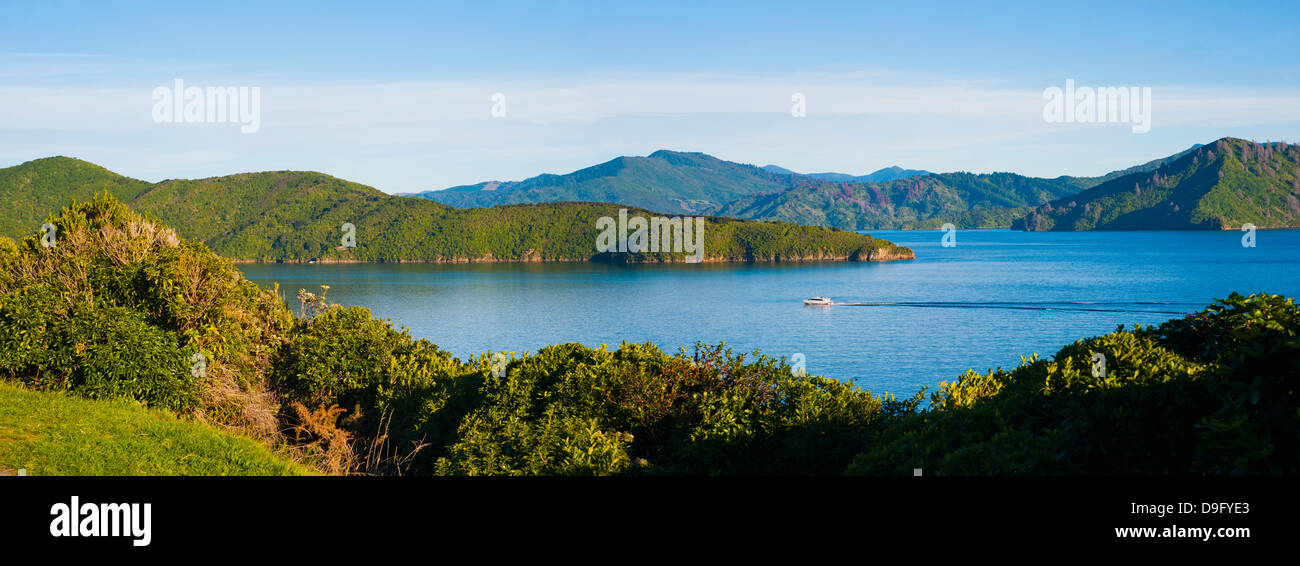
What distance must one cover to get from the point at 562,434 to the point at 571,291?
139 meters

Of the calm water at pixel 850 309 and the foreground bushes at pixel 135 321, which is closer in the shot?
the foreground bushes at pixel 135 321

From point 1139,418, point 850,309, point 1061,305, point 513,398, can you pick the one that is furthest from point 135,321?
point 1061,305

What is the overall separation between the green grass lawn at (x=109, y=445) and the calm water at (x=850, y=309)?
49394 millimetres

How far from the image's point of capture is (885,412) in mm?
21000

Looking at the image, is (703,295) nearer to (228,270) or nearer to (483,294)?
(483,294)

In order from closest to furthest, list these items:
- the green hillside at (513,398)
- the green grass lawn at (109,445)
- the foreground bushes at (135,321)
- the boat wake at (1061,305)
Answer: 1. the green hillside at (513,398)
2. the green grass lawn at (109,445)
3. the foreground bushes at (135,321)
4. the boat wake at (1061,305)

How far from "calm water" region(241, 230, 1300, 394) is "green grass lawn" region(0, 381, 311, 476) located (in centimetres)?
4939

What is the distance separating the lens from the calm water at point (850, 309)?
263ft

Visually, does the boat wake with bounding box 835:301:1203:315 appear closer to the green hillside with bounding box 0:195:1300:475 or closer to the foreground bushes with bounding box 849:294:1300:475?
the green hillside with bounding box 0:195:1300:475

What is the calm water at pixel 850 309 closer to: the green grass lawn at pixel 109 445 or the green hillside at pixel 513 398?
the green hillside at pixel 513 398

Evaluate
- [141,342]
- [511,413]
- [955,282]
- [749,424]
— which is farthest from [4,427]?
[955,282]

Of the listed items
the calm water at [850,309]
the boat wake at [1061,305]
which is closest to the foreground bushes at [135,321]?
the calm water at [850,309]

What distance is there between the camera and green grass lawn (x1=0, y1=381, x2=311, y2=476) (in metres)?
14.7

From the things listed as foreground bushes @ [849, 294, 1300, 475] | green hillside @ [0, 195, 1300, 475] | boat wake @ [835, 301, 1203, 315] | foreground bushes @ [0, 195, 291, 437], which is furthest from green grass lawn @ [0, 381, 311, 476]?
boat wake @ [835, 301, 1203, 315]
